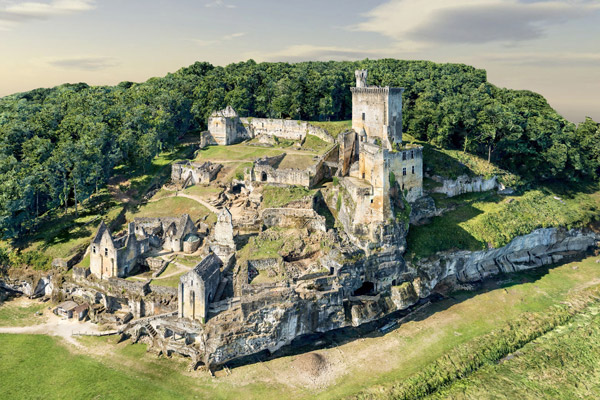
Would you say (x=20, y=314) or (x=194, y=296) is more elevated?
(x=194, y=296)

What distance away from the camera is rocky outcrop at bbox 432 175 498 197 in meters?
58.5

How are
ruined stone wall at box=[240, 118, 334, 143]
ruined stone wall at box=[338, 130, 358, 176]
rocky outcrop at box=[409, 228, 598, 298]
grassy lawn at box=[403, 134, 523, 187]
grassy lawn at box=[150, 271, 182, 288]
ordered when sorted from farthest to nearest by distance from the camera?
ruined stone wall at box=[240, 118, 334, 143] < grassy lawn at box=[403, 134, 523, 187] < ruined stone wall at box=[338, 130, 358, 176] < rocky outcrop at box=[409, 228, 598, 298] < grassy lawn at box=[150, 271, 182, 288]

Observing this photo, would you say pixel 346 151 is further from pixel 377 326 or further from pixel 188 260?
pixel 188 260

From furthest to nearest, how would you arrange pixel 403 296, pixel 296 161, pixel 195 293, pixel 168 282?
pixel 296 161 < pixel 403 296 < pixel 168 282 < pixel 195 293

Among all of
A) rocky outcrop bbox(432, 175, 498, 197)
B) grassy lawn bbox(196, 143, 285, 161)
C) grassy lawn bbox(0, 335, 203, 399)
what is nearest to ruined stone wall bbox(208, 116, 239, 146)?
grassy lawn bbox(196, 143, 285, 161)

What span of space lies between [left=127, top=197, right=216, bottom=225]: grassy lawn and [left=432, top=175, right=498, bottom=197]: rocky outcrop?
102 feet

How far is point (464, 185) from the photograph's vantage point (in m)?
60.1

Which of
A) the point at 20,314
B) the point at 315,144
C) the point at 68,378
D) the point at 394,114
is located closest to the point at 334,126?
the point at 315,144

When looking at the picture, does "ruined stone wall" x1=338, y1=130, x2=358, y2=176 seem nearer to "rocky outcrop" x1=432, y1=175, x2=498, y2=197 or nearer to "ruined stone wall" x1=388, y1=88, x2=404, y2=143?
"ruined stone wall" x1=388, y1=88, x2=404, y2=143

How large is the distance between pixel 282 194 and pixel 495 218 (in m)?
27.1

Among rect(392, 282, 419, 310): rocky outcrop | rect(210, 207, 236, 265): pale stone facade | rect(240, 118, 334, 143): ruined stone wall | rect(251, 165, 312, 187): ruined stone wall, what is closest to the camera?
rect(392, 282, 419, 310): rocky outcrop

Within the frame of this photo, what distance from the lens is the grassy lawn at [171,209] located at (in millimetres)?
54750

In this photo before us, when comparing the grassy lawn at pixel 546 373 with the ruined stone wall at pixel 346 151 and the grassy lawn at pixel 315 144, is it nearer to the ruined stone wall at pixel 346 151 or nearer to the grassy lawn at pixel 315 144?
the ruined stone wall at pixel 346 151

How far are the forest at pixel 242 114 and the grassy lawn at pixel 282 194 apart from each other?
2125cm
